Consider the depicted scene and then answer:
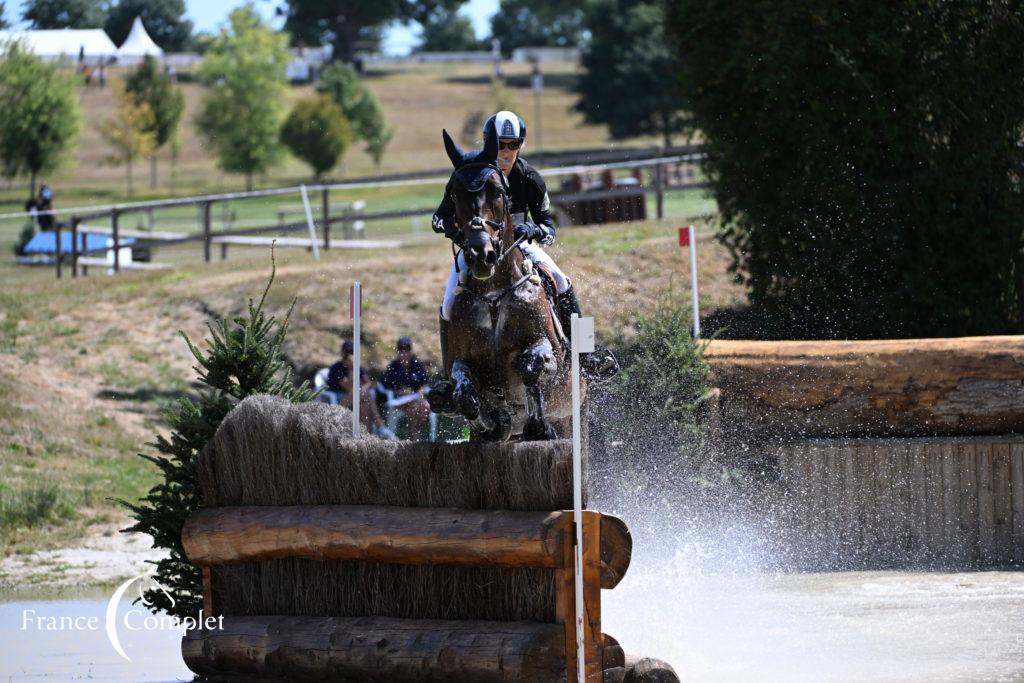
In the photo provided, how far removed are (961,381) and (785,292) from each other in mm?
3997

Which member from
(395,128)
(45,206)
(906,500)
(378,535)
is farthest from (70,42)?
(395,128)

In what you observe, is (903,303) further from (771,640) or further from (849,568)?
(771,640)

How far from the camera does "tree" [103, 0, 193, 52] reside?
27384mm

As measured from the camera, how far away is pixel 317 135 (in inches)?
2170

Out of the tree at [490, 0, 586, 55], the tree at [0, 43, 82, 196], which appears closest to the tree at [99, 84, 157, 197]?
the tree at [0, 43, 82, 196]

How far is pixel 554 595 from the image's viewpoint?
278 inches

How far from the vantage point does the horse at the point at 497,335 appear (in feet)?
25.4

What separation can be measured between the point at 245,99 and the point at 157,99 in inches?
124

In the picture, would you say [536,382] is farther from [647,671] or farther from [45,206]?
[45,206]

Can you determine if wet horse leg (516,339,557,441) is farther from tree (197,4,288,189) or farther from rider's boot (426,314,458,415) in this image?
tree (197,4,288,189)

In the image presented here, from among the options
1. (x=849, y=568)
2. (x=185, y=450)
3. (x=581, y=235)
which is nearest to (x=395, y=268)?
(x=581, y=235)

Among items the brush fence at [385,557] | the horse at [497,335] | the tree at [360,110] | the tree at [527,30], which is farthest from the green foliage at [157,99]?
the tree at [527,30]

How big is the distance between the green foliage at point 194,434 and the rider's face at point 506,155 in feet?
5.33

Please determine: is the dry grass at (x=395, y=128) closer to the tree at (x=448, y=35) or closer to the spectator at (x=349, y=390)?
the tree at (x=448, y=35)
